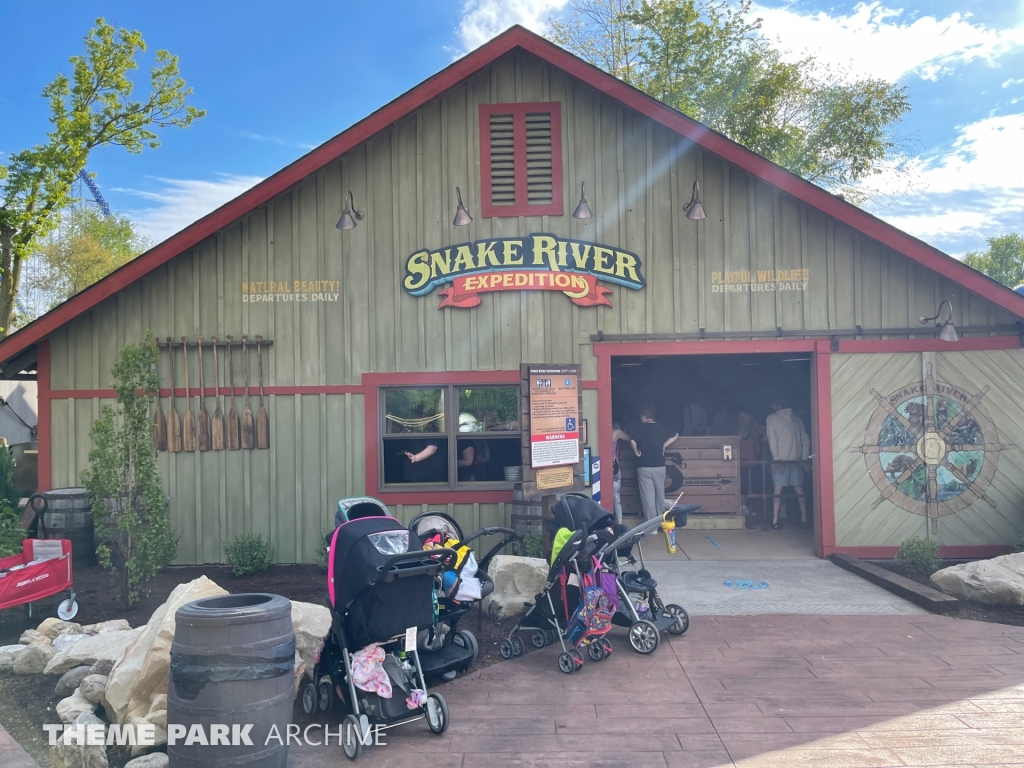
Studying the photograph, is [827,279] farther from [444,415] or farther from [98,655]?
[98,655]

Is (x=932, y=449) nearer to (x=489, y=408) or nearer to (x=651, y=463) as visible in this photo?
(x=651, y=463)

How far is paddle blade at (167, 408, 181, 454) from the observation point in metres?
10.1

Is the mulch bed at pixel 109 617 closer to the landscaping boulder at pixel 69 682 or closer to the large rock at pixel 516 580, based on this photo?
the landscaping boulder at pixel 69 682

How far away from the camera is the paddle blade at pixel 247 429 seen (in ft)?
33.1

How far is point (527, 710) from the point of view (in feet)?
18.0

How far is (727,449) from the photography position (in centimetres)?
1241

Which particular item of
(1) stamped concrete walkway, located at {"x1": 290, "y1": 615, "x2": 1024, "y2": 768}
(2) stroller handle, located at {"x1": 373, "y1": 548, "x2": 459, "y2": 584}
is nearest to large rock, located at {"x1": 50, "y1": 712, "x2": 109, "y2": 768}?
(1) stamped concrete walkway, located at {"x1": 290, "y1": 615, "x2": 1024, "y2": 768}

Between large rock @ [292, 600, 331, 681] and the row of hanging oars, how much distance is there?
4.23m

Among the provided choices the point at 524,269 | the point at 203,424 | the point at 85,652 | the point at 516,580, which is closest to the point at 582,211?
the point at 524,269

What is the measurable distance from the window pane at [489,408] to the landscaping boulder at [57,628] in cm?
486

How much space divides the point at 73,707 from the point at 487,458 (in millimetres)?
5823

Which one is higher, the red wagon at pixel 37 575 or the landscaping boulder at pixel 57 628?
the red wagon at pixel 37 575

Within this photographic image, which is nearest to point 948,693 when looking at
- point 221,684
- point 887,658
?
point 887,658

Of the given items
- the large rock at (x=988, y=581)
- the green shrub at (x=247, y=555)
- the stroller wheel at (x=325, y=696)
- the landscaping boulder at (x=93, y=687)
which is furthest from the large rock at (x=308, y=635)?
the large rock at (x=988, y=581)
